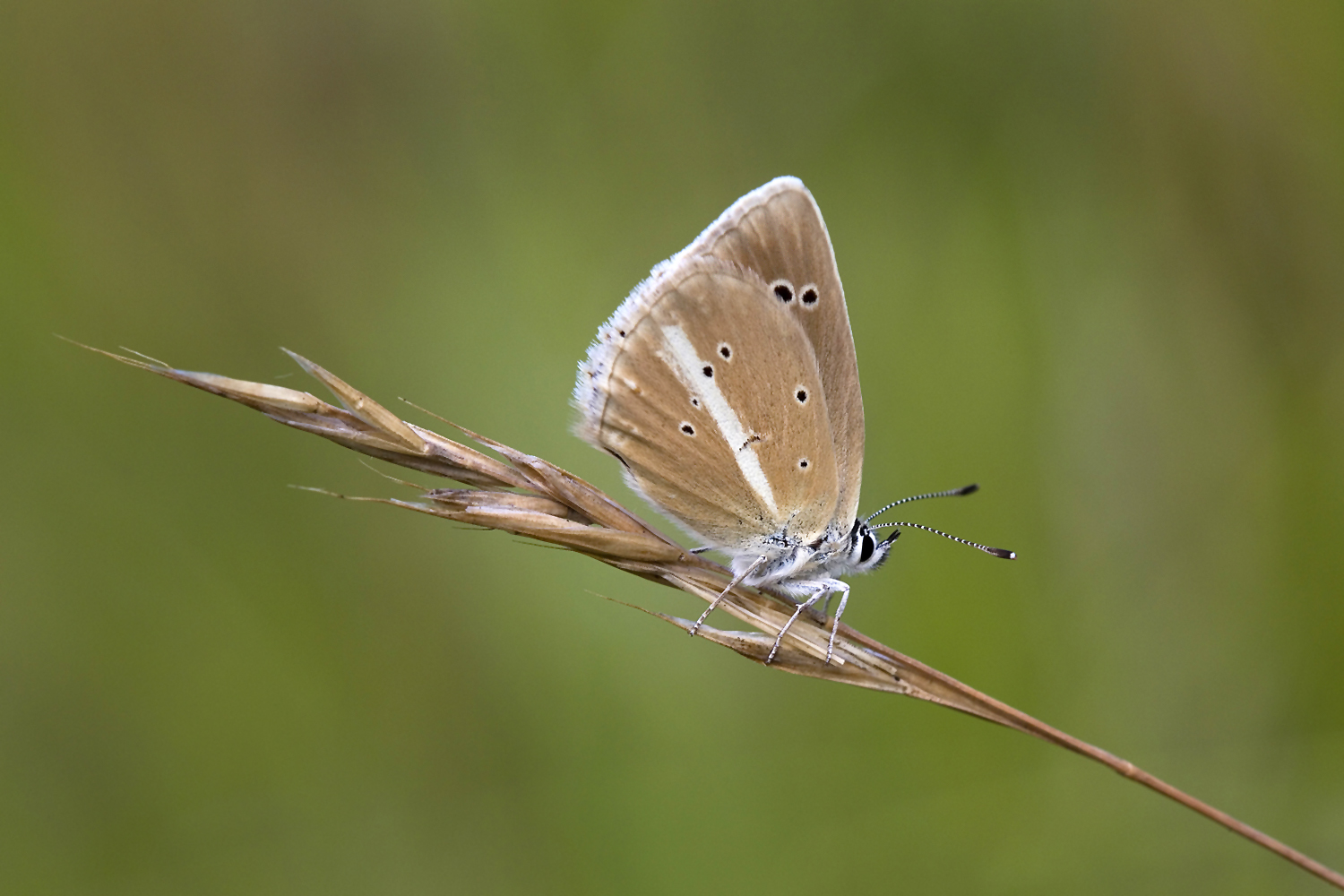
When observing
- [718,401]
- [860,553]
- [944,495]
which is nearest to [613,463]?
[718,401]

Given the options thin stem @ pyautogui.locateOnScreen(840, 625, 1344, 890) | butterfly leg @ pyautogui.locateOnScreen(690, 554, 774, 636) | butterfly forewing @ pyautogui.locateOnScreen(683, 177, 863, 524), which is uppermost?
butterfly forewing @ pyautogui.locateOnScreen(683, 177, 863, 524)

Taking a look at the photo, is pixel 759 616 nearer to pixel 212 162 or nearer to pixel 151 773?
pixel 151 773

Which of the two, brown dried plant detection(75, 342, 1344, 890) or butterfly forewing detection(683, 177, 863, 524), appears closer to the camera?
brown dried plant detection(75, 342, 1344, 890)

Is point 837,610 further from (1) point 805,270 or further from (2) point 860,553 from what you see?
(1) point 805,270

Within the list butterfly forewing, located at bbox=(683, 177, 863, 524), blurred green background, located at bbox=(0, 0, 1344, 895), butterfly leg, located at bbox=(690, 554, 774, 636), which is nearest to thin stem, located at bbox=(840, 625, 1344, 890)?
butterfly leg, located at bbox=(690, 554, 774, 636)

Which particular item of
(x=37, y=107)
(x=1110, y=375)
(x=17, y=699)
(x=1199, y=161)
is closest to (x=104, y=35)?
(x=37, y=107)

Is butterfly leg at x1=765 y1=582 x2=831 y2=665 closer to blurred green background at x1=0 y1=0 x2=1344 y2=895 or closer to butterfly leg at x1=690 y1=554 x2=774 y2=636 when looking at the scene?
butterfly leg at x1=690 y1=554 x2=774 y2=636
